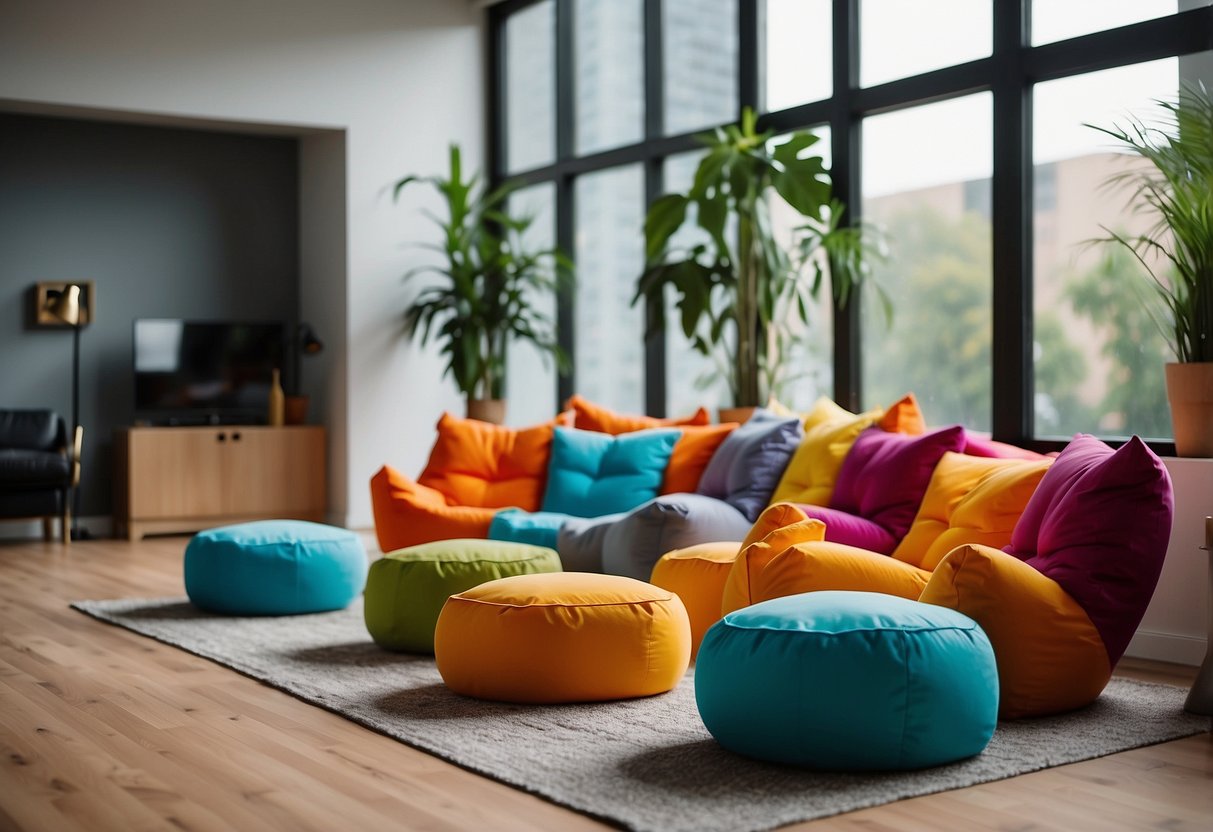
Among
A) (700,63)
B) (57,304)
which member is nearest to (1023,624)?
(700,63)

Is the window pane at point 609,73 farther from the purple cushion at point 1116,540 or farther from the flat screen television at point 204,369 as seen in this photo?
the purple cushion at point 1116,540

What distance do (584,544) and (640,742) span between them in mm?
1970

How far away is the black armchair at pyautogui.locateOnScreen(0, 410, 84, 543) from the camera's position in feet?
24.1

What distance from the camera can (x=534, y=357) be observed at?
877 centimetres

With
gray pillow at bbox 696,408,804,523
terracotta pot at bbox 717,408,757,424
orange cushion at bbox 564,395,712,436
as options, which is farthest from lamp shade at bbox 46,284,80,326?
gray pillow at bbox 696,408,804,523

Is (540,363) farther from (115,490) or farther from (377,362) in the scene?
(115,490)

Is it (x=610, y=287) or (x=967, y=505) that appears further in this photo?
(x=610, y=287)

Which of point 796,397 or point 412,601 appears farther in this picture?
point 796,397

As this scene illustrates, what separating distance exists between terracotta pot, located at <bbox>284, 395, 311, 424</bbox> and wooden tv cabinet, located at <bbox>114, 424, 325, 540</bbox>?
0.09 meters

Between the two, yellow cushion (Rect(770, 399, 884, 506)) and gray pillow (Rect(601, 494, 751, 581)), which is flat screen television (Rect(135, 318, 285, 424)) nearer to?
gray pillow (Rect(601, 494, 751, 581))

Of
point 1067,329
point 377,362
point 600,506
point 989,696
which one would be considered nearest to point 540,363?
point 377,362

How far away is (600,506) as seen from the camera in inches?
224

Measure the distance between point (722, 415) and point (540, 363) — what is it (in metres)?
2.71

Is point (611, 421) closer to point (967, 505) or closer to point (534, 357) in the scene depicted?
point (967, 505)
